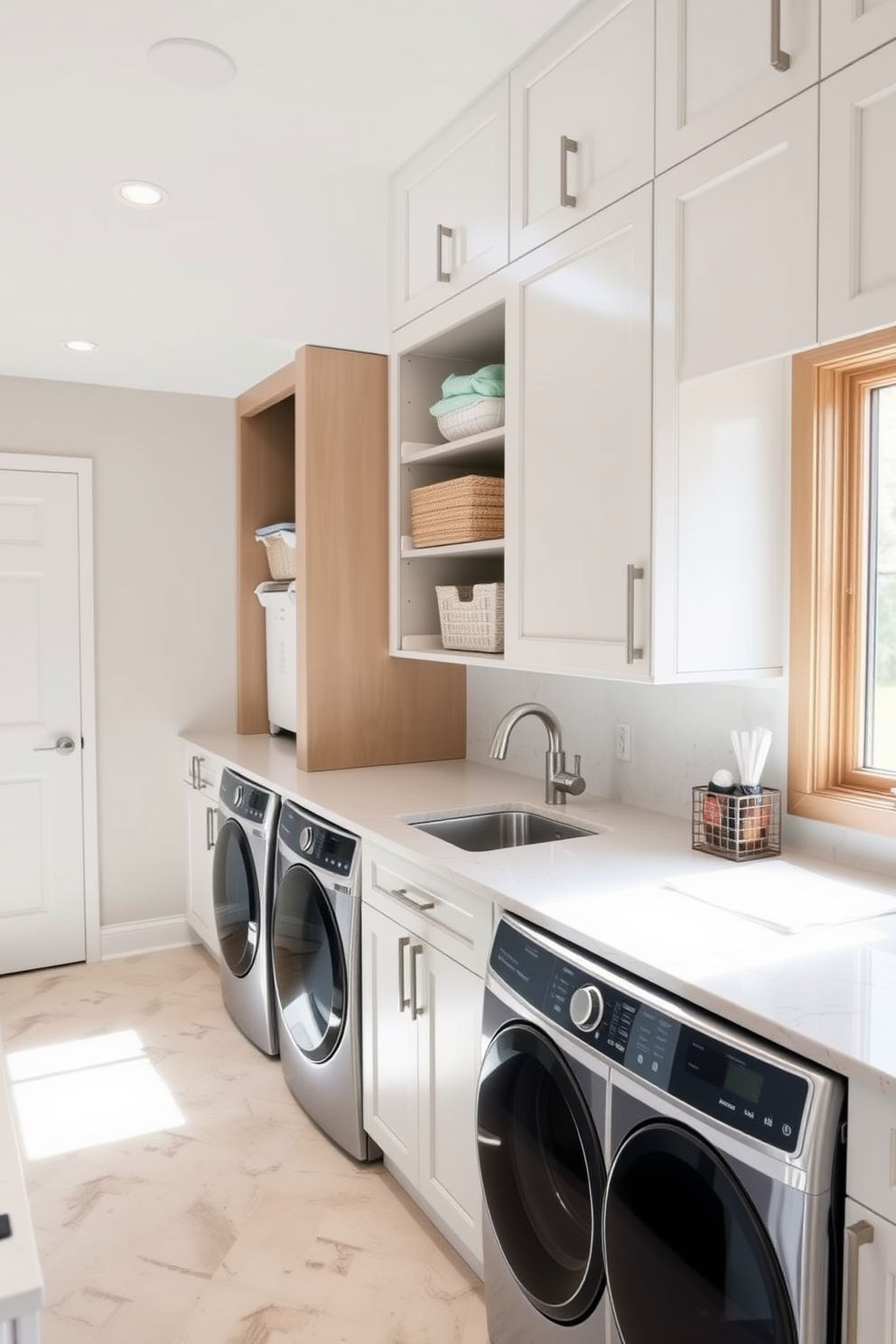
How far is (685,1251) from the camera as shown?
4.14ft

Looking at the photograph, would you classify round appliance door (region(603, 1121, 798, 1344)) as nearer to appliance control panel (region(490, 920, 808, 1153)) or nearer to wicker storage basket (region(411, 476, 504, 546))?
appliance control panel (region(490, 920, 808, 1153))

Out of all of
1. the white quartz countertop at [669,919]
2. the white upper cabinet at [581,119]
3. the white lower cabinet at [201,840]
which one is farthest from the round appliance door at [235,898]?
the white upper cabinet at [581,119]

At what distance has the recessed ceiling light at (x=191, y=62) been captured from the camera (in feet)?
6.37

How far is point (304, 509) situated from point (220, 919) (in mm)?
1413

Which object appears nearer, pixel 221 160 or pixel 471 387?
pixel 221 160

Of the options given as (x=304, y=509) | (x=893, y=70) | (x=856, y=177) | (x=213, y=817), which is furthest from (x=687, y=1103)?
(x=213, y=817)

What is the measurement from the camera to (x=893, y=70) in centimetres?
140

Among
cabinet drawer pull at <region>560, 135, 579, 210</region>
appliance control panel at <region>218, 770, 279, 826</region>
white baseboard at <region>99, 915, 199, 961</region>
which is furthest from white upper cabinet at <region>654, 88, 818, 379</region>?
white baseboard at <region>99, 915, 199, 961</region>

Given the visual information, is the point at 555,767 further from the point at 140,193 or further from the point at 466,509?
the point at 140,193

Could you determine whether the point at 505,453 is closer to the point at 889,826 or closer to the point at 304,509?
the point at 304,509

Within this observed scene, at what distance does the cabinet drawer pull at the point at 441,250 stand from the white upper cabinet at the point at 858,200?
123 cm

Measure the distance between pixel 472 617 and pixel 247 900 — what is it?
1.15 m

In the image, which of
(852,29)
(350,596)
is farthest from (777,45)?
(350,596)

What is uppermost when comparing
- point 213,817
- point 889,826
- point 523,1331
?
point 889,826
